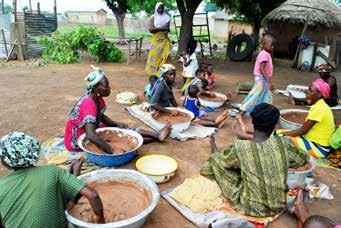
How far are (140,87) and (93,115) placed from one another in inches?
160

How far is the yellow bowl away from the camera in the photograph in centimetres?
319

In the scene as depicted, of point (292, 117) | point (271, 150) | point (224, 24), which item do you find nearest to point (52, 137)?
point (271, 150)

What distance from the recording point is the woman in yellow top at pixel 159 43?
6805mm

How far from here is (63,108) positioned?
5.61 meters

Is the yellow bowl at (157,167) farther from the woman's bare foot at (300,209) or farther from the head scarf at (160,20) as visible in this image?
the head scarf at (160,20)

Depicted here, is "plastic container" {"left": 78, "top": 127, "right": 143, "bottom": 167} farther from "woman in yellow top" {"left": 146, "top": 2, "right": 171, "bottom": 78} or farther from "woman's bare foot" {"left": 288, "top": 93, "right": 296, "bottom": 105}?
"woman's bare foot" {"left": 288, "top": 93, "right": 296, "bottom": 105}

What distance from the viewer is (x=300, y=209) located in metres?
2.72

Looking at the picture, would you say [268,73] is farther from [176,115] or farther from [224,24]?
[224,24]

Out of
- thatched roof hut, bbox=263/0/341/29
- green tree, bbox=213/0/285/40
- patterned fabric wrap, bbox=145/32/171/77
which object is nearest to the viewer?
patterned fabric wrap, bbox=145/32/171/77

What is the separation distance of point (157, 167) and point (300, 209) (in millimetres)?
1371

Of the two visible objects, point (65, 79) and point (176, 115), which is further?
point (65, 79)

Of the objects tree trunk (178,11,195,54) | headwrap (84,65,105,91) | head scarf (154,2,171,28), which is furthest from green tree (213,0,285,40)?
headwrap (84,65,105,91)

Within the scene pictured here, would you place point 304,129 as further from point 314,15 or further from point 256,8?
point 256,8

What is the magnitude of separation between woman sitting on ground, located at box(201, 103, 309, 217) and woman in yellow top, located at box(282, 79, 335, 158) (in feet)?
3.33
